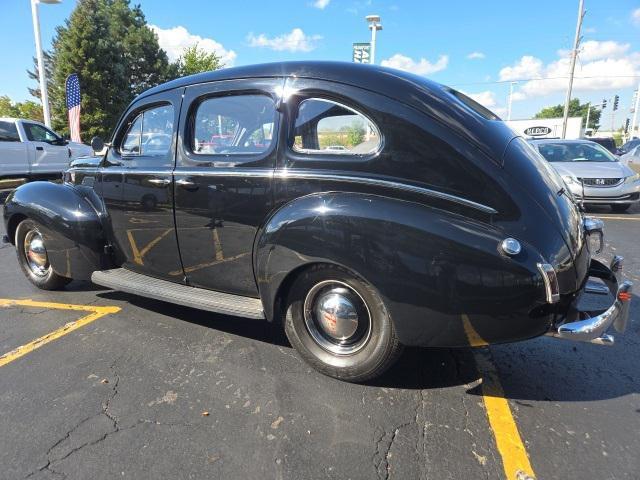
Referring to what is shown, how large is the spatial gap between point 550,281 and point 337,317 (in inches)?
46.2

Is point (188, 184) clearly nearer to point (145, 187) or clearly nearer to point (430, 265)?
point (145, 187)

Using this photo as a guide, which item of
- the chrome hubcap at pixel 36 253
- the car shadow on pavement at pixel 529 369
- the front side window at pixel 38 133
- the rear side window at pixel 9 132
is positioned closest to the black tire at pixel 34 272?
the chrome hubcap at pixel 36 253

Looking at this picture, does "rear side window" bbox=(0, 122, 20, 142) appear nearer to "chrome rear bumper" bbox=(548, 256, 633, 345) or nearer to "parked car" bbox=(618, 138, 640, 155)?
"chrome rear bumper" bbox=(548, 256, 633, 345)

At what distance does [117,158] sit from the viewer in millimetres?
3879

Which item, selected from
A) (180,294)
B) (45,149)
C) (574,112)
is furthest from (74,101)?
(574,112)

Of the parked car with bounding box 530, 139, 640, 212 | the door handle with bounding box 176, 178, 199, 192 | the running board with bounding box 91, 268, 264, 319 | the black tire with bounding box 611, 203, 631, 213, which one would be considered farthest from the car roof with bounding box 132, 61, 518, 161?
the black tire with bounding box 611, 203, 631, 213

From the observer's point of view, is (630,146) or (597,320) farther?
(630,146)

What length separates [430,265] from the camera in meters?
2.29

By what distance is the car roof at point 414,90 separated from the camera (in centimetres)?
251

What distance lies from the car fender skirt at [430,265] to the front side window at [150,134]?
5.06 ft

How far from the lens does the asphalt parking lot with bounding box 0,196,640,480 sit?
6.98 feet

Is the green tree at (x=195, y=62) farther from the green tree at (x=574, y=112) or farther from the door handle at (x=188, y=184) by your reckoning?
the green tree at (x=574, y=112)

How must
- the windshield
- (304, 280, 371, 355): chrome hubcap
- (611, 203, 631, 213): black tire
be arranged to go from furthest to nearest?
the windshield → (611, 203, 631, 213): black tire → (304, 280, 371, 355): chrome hubcap

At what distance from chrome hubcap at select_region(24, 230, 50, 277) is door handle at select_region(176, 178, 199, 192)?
205cm
